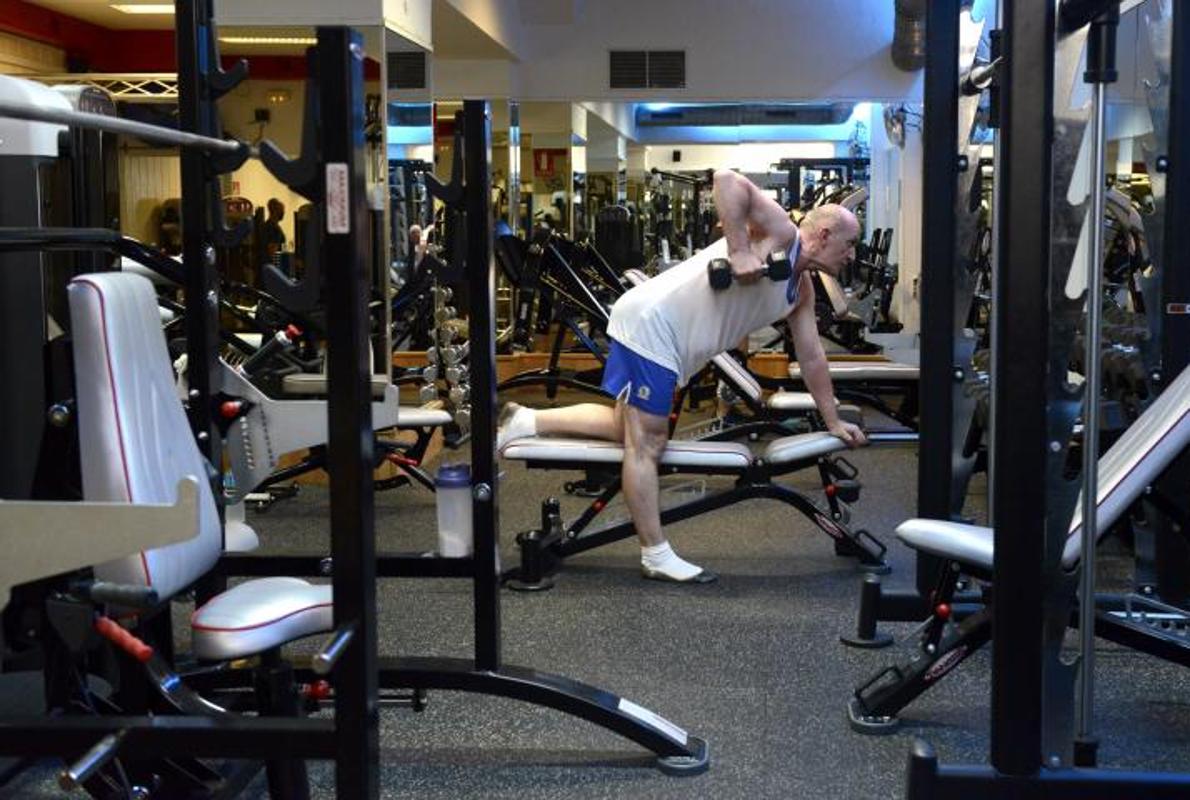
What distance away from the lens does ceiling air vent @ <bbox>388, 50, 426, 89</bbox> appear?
7219mm

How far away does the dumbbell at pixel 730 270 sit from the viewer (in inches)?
166

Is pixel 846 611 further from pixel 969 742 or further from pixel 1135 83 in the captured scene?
pixel 1135 83

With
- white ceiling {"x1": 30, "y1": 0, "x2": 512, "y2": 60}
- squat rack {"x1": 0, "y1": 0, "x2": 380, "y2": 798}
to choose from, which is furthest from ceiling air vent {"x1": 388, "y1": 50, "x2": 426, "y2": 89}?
squat rack {"x1": 0, "y1": 0, "x2": 380, "y2": 798}

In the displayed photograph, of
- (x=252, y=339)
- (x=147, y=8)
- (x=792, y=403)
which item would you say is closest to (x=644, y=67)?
(x=147, y=8)

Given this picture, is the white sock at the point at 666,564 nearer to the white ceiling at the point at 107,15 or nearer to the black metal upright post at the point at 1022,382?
the black metal upright post at the point at 1022,382

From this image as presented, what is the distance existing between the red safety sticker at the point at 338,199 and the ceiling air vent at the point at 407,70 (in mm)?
5498

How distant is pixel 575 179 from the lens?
11359 mm

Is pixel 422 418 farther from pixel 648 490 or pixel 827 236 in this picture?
pixel 827 236

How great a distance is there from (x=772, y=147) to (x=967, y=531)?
384 inches

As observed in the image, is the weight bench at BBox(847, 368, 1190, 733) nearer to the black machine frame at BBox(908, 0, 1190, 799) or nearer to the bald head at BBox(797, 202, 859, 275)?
the black machine frame at BBox(908, 0, 1190, 799)

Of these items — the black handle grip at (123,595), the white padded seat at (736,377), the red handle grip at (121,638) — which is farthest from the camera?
the white padded seat at (736,377)

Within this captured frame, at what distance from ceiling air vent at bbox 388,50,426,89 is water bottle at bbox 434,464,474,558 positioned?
188 inches

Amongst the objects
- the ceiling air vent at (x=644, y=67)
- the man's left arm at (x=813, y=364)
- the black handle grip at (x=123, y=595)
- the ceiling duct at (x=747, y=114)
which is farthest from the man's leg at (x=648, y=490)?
the ceiling duct at (x=747, y=114)

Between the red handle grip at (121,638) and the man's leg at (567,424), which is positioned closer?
the red handle grip at (121,638)
